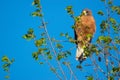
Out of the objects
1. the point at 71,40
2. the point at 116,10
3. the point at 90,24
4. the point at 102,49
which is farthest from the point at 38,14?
the point at 90,24

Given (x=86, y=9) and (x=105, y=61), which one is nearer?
(x=105, y=61)

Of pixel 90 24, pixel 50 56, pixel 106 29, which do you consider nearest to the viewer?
pixel 50 56

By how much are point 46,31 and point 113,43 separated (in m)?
1.23

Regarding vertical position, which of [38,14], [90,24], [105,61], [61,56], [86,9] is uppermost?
[86,9]

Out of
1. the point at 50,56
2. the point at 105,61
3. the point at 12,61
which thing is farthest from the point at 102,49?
the point at 12,61

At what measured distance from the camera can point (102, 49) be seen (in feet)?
17.1

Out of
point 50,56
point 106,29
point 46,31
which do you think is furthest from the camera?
point 106,29

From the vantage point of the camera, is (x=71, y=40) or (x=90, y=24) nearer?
(x=71, y=40)

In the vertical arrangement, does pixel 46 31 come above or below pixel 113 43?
above

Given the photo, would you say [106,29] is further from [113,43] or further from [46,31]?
[46,31]

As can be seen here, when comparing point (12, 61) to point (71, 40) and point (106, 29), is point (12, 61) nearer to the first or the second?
point (71, 40)

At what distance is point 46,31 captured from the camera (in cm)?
514

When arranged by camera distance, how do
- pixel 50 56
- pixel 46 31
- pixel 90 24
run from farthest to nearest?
1. pixel 90 24
2. pixel 50 56
3. pixel 46 31

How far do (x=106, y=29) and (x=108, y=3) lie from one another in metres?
0.54
